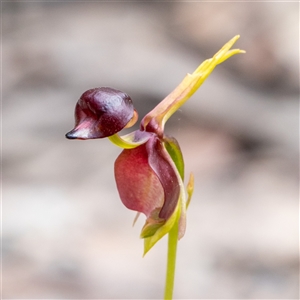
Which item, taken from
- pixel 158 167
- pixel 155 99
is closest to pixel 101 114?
pixel 158 167

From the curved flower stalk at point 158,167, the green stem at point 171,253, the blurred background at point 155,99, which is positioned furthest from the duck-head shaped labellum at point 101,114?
the blurred background at point 155,99

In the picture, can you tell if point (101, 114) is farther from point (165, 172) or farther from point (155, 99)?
point (155, 99)

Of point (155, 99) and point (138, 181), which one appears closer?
point (138, 181)

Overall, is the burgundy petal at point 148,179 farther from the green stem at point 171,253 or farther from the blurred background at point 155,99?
the blurred background at point 155,99

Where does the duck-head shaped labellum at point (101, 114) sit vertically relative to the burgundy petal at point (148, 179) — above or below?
above

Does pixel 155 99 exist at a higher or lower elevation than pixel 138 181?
higher

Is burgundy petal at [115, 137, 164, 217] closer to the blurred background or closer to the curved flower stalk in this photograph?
the curved flower stalk

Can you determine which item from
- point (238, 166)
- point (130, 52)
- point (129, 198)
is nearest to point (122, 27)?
point (130, 52)
